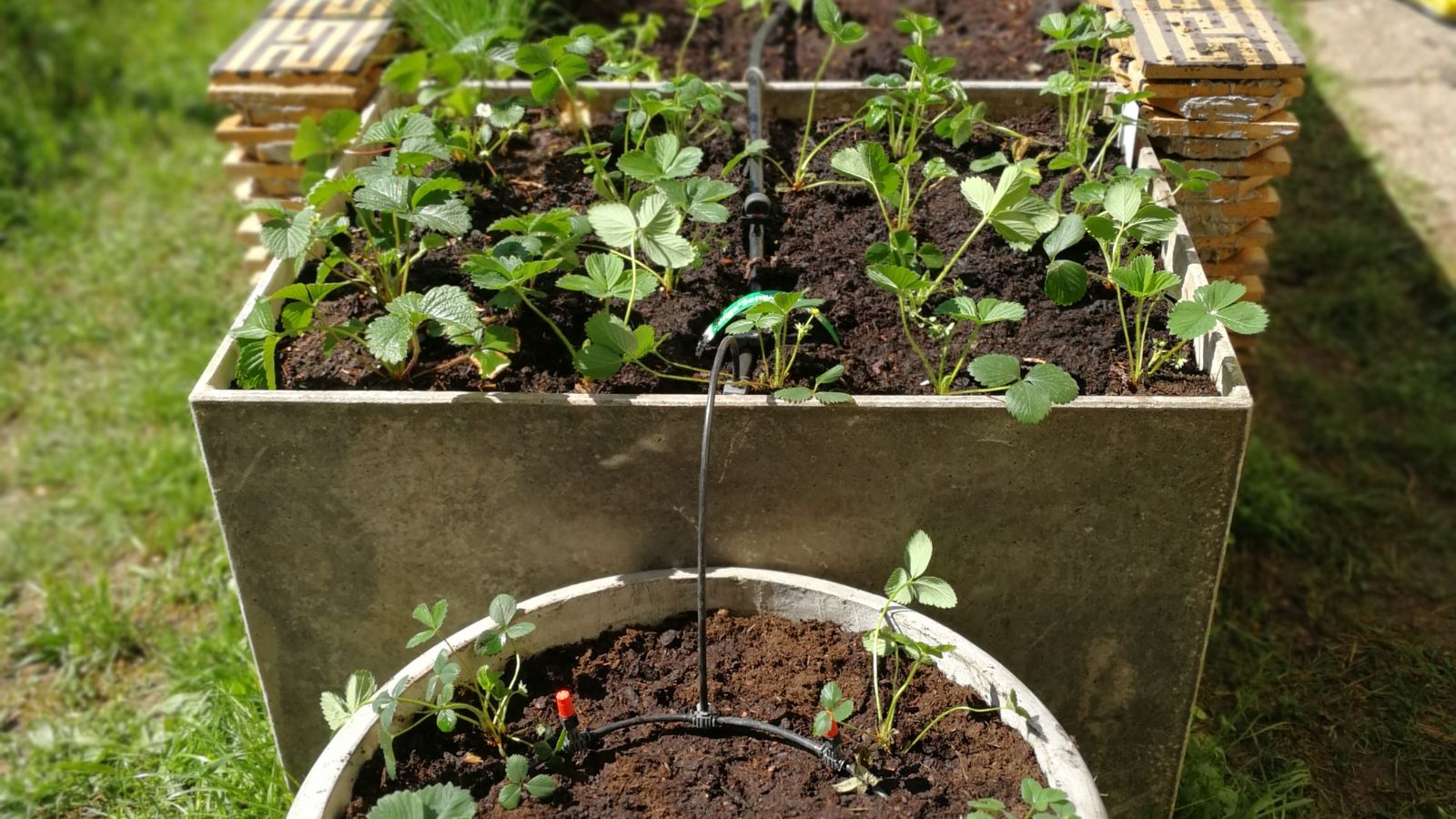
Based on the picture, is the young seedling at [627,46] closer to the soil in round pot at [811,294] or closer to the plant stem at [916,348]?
the soil in round pot at [811,294]

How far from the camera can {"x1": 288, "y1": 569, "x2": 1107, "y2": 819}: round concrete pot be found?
5.35ft

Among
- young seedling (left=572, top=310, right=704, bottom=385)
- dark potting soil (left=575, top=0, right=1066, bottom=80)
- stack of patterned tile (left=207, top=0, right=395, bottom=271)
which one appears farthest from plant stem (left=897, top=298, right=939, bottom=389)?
stack of patterned tile (left=207, top=0, right=395, bottom=271)

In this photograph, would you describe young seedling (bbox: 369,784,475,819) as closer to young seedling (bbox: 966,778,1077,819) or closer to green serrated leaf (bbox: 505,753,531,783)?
green serrated leaf (bbox: 505,753,531,783)

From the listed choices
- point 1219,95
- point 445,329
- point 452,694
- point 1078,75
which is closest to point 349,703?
point 452,694

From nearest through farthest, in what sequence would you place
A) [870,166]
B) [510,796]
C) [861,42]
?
[510,796] → [870,166] → [861,42]

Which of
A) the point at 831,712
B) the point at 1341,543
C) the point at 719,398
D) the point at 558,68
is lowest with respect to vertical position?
the point at 1341,543

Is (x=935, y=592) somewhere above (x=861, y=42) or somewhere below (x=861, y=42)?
below

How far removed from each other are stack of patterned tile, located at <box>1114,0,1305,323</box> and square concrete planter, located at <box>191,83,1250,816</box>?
2.01ft

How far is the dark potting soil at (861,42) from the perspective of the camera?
3.27 meters

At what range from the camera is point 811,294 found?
230 cm

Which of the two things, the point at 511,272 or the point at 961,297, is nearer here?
the point at 511,272

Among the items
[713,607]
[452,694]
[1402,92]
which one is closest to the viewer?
[452,694]

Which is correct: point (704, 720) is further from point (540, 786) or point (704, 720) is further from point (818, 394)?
point (818, 394)

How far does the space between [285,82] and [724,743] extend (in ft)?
6.92
